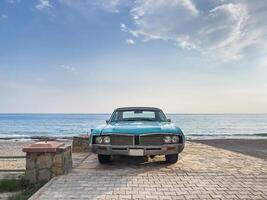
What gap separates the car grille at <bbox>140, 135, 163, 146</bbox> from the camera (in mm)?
8094

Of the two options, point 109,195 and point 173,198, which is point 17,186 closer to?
point 109,195

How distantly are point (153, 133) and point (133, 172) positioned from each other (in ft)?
3.48

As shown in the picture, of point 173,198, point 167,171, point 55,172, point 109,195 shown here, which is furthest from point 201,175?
point 55,172

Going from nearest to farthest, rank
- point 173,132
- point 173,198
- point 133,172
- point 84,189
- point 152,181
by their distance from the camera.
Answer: point 173,198, point 84,189, point 152,181, point 133,172, point 173,132

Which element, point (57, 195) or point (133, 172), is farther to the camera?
point (133, 172)

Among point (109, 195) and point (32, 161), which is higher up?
point (32, 161)

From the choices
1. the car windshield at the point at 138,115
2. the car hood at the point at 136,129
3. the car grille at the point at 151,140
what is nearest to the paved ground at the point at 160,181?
the car grille at the point at 151,140

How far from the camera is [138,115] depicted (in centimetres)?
1025

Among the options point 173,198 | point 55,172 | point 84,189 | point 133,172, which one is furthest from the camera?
point 133,172

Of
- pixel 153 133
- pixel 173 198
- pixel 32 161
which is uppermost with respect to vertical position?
pixel 153 133

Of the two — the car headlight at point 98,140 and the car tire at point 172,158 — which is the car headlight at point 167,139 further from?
the car headlight at point 98,140

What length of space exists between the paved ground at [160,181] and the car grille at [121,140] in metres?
0.64

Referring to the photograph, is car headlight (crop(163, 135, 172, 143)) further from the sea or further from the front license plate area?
the sea

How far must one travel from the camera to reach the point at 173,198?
17.8 ft
